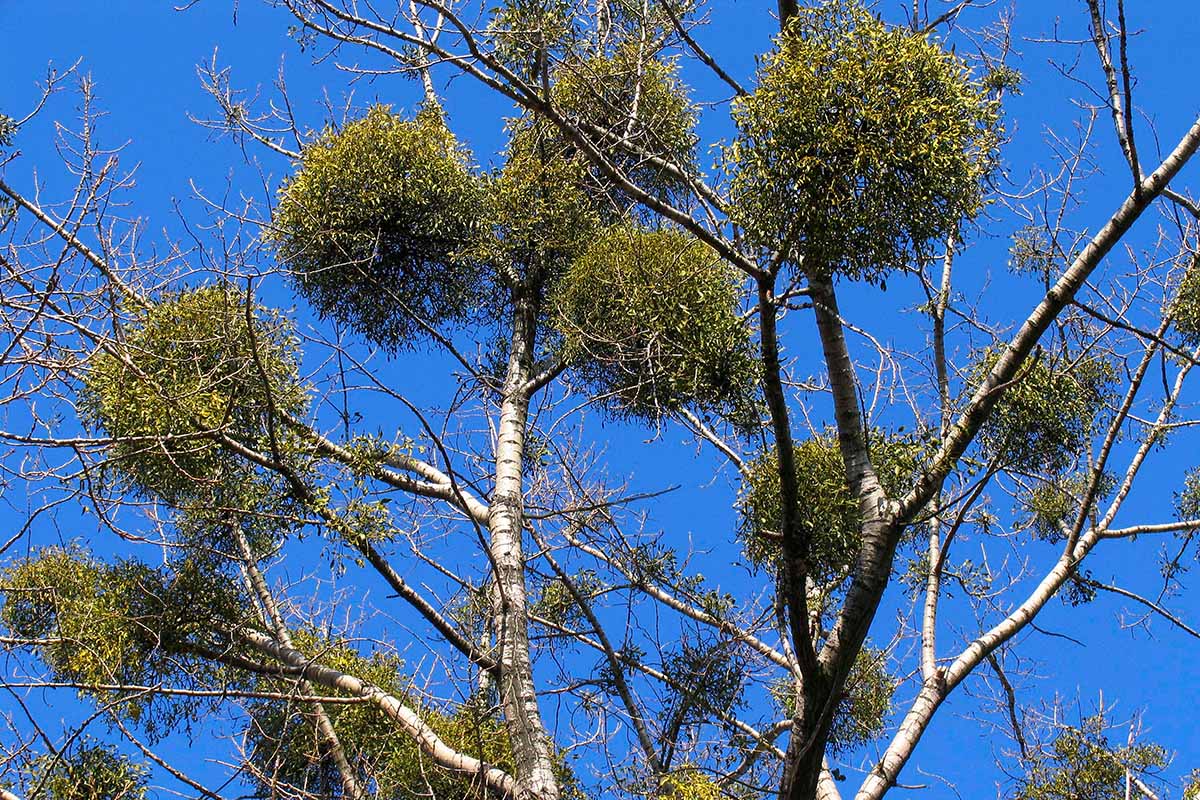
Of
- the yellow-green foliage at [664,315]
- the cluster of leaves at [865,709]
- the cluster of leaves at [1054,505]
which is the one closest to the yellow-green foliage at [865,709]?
the cluster of leaves at [865,709]

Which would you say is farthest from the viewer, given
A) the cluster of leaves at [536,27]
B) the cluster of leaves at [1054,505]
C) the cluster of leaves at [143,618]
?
the cluster of leaves at [1054,505]

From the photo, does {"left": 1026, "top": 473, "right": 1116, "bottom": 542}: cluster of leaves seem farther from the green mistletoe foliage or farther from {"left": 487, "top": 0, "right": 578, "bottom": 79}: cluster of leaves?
{"left": 487, "top": 0, "right": 578, "bottom": 79}: cluster of leaves

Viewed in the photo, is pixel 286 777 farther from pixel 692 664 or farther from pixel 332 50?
pixel 332 50

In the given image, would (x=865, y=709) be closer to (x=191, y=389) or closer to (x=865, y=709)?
(x=865, y=709)

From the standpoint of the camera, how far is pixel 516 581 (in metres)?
6.59

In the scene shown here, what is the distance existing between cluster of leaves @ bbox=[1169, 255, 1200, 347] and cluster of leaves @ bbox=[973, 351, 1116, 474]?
1033 millimetres

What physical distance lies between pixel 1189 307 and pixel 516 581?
16.6ft

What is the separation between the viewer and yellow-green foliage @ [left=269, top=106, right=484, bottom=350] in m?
7.74

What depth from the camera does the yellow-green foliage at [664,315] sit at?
6410 millimetres

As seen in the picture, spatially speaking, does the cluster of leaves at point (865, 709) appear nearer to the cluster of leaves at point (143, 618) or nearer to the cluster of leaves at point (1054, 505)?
the cluster of leaves at point (1054, 505)

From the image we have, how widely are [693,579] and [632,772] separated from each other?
8.71 ft

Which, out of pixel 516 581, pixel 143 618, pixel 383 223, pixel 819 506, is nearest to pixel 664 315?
pixel 819 506

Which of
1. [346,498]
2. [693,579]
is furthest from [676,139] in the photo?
[346,498]

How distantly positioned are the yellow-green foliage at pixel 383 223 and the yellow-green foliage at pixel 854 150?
3396 mm
